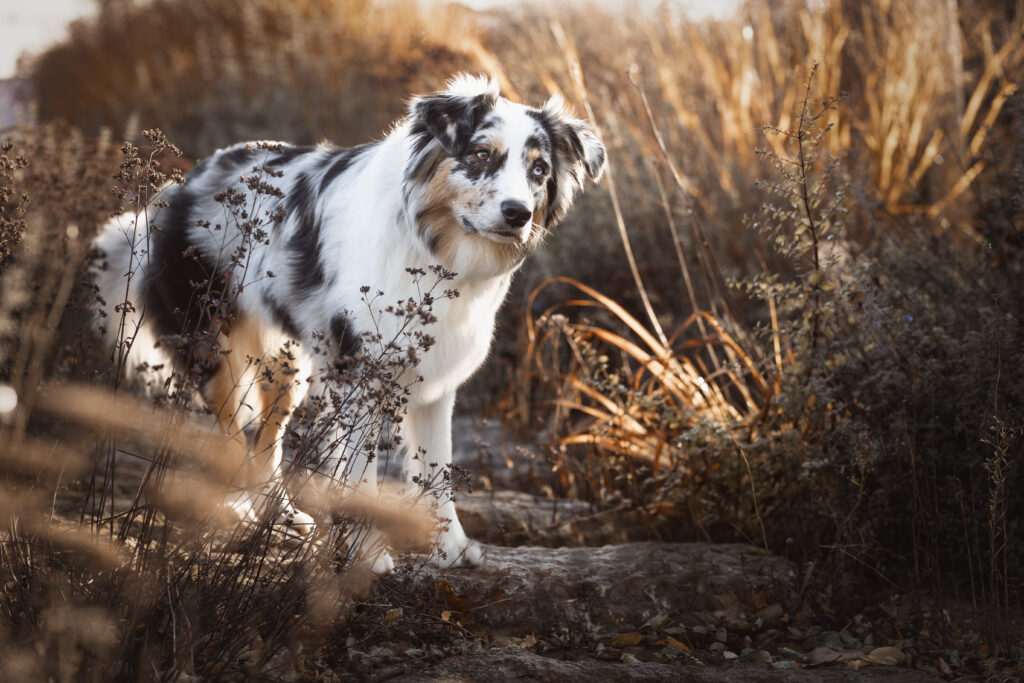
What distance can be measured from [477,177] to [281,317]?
100cm

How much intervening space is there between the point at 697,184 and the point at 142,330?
375 centimetres

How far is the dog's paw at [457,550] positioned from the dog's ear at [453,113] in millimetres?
1346

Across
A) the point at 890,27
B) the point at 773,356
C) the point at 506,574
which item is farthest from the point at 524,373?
the point at 890,27

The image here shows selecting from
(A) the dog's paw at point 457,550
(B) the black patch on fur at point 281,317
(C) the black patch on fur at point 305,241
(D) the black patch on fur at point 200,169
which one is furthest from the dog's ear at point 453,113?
(A) the dog's paw at point 457,550

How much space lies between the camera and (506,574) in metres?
3.14

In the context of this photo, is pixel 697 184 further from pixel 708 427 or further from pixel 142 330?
pixel 142 330

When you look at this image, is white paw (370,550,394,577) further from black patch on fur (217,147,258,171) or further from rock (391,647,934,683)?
black patch on fur (217,147,258,171)

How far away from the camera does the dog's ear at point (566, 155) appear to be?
3504 millimetres

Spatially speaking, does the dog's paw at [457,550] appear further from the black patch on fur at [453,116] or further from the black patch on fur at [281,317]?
the black patch on fur at [453,116]

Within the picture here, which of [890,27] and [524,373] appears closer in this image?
[524,373]

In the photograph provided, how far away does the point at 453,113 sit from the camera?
3.26 metres

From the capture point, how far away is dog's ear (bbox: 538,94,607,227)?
3504mm

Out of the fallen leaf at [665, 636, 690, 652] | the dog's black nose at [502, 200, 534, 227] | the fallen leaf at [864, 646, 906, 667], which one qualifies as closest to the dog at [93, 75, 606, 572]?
the dog's black nose at [502, 200, 534, 227]

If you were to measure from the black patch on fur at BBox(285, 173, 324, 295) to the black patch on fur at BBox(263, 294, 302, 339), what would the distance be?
0.45 feet
